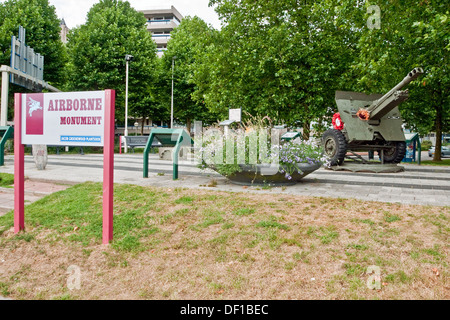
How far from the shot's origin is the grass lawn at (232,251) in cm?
305

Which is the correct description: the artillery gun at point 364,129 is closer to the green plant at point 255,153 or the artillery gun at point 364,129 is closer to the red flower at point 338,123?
the red flower at point 338,123

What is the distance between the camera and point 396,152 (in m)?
10.4

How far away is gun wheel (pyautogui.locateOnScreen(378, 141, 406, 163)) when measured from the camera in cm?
1031

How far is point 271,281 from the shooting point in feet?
10.2

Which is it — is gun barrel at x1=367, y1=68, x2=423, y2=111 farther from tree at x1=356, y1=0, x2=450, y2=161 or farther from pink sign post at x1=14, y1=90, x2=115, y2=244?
pink sign post at x1=14, y1=90, x2=115, y2=244

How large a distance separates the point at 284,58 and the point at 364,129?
21.0ft

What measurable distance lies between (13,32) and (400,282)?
88.7 feet

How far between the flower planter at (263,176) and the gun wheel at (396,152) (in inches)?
196

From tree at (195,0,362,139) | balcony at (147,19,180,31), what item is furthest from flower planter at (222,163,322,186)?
balcony at (147,19,180,31)

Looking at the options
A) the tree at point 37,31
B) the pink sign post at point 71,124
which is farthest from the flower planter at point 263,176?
the tree at point 37,31

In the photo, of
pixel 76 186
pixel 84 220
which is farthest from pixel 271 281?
pixel 76 186

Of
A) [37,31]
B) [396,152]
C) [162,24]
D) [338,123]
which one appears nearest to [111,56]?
[37,31]

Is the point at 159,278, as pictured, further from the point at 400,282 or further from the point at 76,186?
the point at 76,186

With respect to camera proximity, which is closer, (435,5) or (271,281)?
(271,281)
